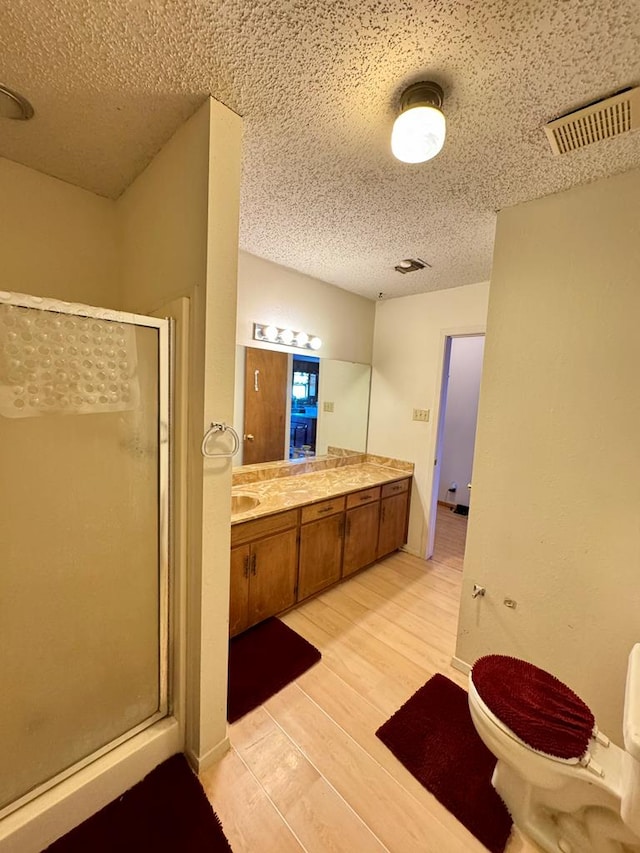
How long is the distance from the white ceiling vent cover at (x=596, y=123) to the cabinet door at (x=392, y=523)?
2441 millimetres

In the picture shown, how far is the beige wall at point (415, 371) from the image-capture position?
290cm

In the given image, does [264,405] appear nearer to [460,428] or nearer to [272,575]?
[272,575]

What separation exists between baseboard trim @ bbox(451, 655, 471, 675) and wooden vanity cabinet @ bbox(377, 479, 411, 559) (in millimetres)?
1113

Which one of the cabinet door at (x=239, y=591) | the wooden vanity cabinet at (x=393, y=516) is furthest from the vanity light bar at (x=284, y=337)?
the cabinet door at (x=239, y=591)

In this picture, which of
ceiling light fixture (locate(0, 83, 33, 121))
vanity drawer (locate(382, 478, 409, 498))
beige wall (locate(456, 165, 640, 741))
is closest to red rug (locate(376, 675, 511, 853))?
beige wall (locate(456, 165, 640, 741))

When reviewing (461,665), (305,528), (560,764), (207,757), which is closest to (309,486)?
(305,528)

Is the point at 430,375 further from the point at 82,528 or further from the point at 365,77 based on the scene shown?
the point at 82,528

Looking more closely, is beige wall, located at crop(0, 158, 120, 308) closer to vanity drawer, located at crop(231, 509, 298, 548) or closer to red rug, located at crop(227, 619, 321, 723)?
vanity drawer, located at crop(231, 509, 298, 548)

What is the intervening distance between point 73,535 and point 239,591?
1102 millimetres

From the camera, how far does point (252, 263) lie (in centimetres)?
240

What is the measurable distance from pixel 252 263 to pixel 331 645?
2.63 metres

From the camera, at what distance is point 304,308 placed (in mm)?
2795

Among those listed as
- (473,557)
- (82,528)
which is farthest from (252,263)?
(473,557)

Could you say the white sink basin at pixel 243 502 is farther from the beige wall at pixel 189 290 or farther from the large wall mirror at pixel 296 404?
the beige wall at pixel 189 290
